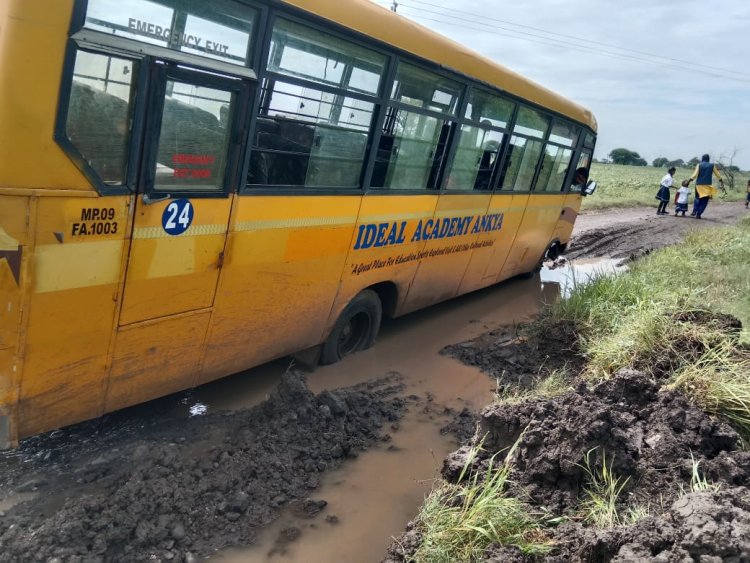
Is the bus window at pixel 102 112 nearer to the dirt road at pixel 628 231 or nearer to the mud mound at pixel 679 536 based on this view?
the mud mound at pixel 679 536

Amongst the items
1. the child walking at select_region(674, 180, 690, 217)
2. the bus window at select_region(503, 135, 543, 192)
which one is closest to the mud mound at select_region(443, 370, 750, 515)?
the bus window at select_region(503, 135, 543, 192)

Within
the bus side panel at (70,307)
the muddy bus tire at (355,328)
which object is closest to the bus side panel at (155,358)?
the bus side panel at (70,307)

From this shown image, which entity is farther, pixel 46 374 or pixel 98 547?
pixel 46 374

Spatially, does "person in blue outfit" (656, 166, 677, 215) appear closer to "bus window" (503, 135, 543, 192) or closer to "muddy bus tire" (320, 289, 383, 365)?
"bus window" (503, 135, 543, 192)

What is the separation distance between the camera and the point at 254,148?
3865 millimetres

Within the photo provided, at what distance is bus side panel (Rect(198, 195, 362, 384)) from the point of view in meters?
4.02

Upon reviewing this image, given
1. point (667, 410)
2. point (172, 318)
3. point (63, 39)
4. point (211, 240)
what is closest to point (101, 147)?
point (63, 39)

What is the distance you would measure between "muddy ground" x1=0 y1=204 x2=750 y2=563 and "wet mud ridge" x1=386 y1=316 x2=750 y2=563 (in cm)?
3

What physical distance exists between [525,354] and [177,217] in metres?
4.28

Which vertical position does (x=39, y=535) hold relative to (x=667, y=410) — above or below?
below

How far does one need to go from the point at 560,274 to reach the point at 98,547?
1027cm

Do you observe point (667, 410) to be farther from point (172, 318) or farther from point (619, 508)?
point (172, 318)

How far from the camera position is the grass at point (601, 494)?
3035 millimetres

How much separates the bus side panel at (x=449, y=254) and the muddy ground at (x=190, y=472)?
5.72ft
